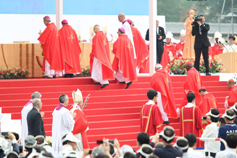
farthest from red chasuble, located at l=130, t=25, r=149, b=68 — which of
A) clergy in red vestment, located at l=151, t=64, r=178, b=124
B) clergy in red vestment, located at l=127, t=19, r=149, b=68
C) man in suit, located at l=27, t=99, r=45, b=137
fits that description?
man in suit, located at l=27, t=99, r=45, b=137

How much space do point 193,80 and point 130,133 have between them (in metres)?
2.26

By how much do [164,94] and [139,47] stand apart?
4.13m

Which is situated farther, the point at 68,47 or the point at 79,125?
the point at 68,47

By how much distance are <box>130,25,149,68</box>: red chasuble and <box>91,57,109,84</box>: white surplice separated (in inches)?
102

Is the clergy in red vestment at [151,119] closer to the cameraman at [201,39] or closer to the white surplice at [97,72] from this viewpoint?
the white surplice at [97,72]

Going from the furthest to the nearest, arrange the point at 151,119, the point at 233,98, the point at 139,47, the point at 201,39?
the point at 139,47 < the point at 201,39 < the point at 233,98 < the point at 151,119

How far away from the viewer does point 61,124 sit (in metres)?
8.49

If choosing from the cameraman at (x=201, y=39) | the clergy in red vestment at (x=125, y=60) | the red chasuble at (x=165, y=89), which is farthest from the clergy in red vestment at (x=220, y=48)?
the red chasuble at (x=165, y=89)

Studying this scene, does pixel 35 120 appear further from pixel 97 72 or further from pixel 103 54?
pixel 103 54

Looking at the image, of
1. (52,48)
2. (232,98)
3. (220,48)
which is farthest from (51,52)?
(220,48)

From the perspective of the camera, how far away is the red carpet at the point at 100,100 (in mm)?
11422

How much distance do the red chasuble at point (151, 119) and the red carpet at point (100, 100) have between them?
1.71 m

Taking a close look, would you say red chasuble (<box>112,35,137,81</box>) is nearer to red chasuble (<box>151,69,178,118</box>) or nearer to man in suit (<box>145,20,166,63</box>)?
red chasuble (<box>151,69,178,118</box>)

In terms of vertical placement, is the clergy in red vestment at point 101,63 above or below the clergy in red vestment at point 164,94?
above
